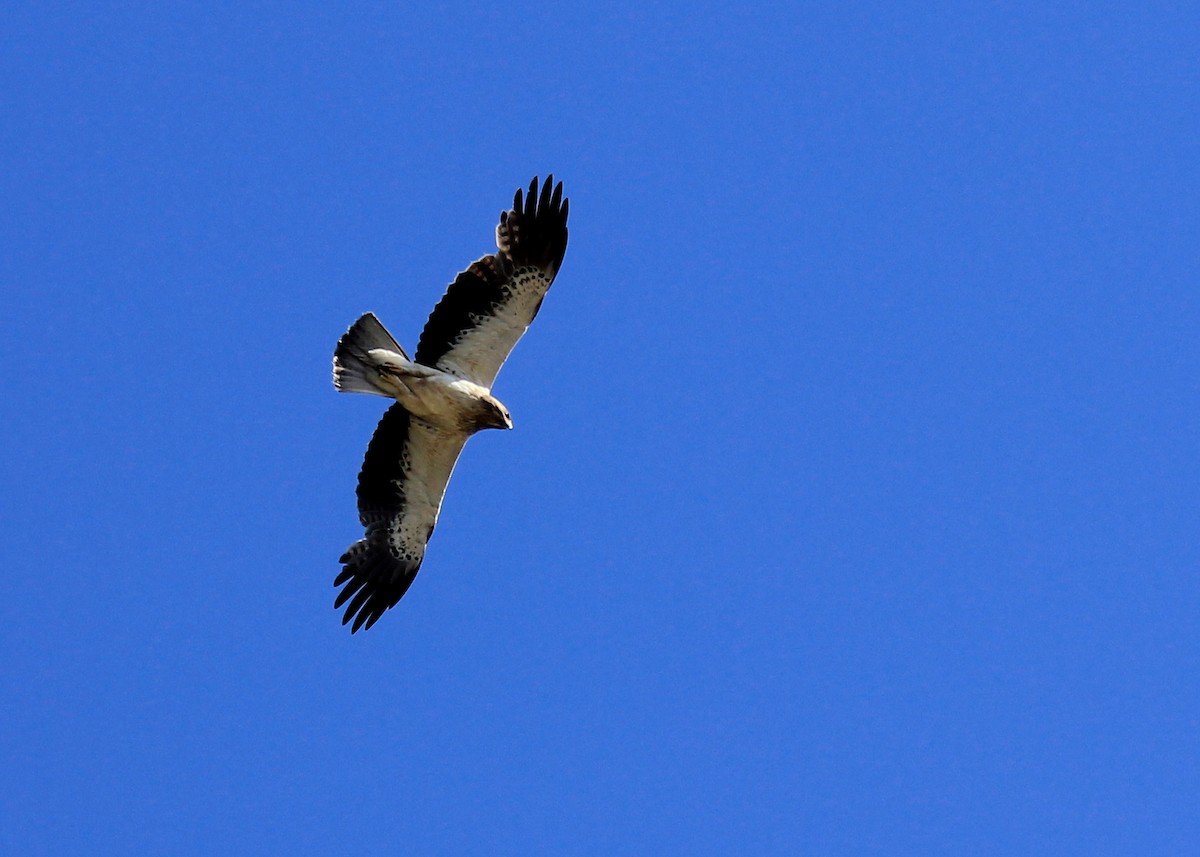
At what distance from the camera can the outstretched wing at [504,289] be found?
11883mm

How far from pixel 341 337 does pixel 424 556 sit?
6.65 feet

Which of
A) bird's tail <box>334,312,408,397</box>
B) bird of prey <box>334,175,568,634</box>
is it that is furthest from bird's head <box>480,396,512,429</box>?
bird's tail <box>334,312,408,397</box>

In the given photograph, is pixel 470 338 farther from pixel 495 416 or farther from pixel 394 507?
pixel 394 507

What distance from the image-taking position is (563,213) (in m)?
12.0

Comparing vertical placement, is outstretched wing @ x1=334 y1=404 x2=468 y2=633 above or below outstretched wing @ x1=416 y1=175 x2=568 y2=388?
below

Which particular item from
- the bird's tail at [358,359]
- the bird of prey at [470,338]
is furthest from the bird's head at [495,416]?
the bird's tail at [358,359]

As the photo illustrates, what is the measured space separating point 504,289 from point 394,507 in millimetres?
2166

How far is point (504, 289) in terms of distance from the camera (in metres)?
11.9

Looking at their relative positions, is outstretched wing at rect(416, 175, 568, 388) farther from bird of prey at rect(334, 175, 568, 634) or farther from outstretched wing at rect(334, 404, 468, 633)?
outstretched wing at rect(334, 404, 468, 633)

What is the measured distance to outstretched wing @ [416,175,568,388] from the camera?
1188 cm

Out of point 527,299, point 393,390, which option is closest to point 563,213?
point 527,299

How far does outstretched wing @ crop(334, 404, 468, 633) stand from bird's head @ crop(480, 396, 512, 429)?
39 cm

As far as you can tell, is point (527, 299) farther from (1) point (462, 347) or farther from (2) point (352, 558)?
(2) point (352, 558)

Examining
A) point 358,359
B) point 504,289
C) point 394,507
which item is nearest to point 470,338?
point 504,289
